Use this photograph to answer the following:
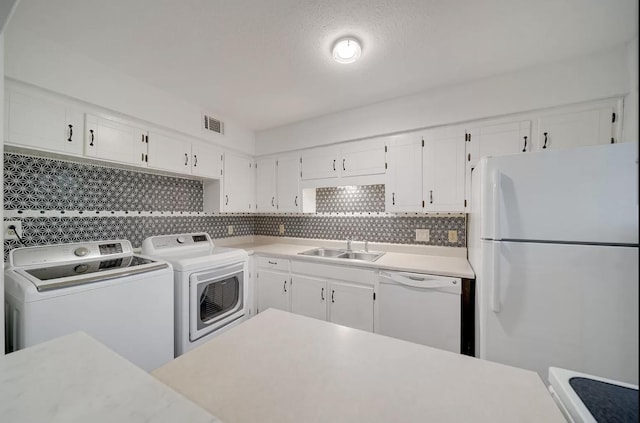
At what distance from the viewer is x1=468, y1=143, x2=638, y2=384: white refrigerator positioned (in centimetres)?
137

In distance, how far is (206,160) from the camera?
112 inches

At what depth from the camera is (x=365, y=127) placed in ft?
8.85

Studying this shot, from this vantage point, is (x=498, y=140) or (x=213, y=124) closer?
(x=498, y=140)

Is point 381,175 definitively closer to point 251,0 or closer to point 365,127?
point 365,127

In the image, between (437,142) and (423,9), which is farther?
(437,142)

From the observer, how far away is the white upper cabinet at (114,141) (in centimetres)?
201

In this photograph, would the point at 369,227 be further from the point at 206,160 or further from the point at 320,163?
the point at 206,160

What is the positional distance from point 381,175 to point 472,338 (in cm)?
150

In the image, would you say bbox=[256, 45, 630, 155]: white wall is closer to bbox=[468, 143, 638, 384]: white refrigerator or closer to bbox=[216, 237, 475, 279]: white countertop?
bbox=[468, 143, 638, 384]: white refrigerator

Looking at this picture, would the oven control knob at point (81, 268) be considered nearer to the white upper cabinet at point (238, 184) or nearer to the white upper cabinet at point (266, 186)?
the white upper cabinet at point (238, 184)

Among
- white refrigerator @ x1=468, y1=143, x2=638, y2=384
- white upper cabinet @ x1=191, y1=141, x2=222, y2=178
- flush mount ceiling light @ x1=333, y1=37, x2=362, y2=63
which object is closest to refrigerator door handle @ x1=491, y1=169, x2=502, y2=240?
white refrigerator @ x1=468, y1=143, x2=638, y2=384

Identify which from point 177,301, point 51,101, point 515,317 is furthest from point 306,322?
point 51,101

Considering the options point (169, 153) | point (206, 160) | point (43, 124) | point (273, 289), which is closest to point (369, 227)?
point (273, 289)

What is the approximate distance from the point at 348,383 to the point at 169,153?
7.99 ft
